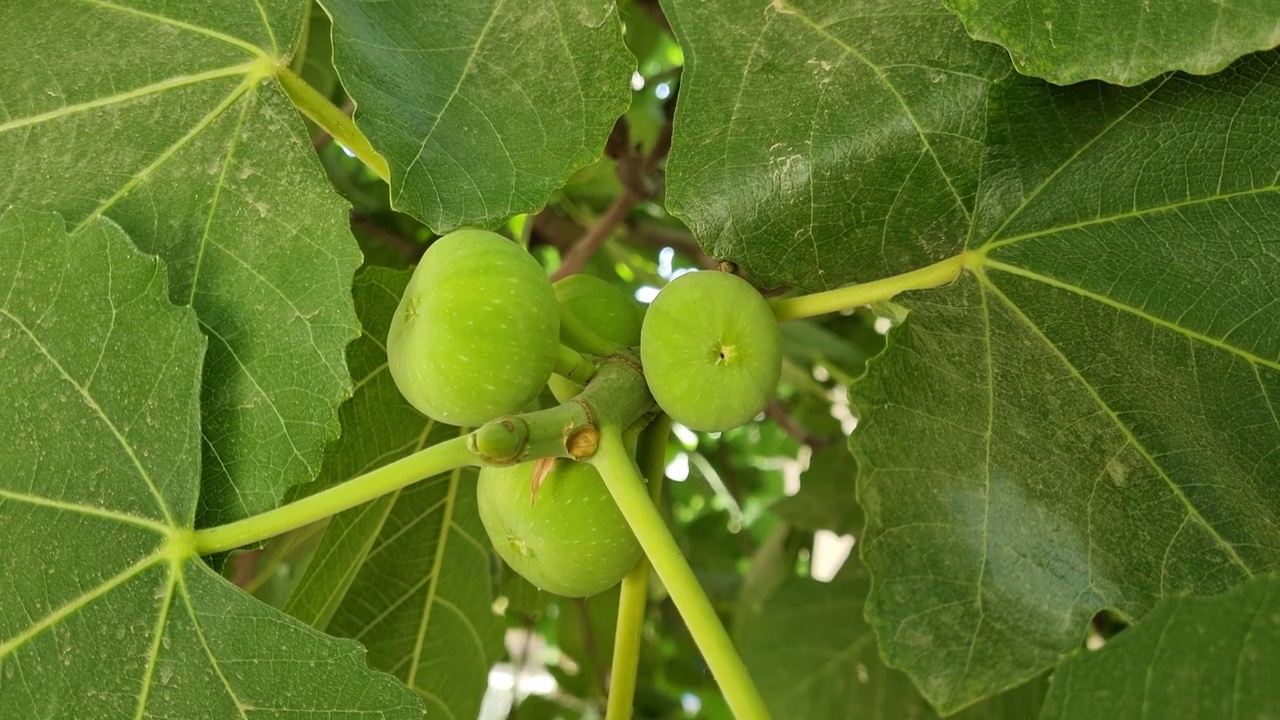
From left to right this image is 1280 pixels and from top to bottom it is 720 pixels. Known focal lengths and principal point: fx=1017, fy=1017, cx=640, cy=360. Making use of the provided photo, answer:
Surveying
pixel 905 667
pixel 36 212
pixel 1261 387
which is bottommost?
pixel 905 667

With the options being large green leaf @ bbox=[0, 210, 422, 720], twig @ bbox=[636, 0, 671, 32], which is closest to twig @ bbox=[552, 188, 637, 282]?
twig @ bbox=[636, 0, 671, 32]

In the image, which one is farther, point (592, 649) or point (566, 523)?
point (592, 649)

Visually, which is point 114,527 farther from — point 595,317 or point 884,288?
point 884,288

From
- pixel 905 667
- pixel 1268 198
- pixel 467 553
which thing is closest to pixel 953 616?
pixel 905 667

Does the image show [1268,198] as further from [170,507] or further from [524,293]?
[170,507]

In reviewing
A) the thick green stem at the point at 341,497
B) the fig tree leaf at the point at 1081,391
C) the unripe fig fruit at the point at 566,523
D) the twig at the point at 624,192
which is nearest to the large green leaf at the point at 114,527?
the thick green stem at the point at 341,497

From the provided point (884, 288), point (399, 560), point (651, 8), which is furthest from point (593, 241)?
point (884, 288)

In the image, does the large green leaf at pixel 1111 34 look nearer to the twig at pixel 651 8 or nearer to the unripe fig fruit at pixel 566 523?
the unripe fig fruit at pixel 566 523
